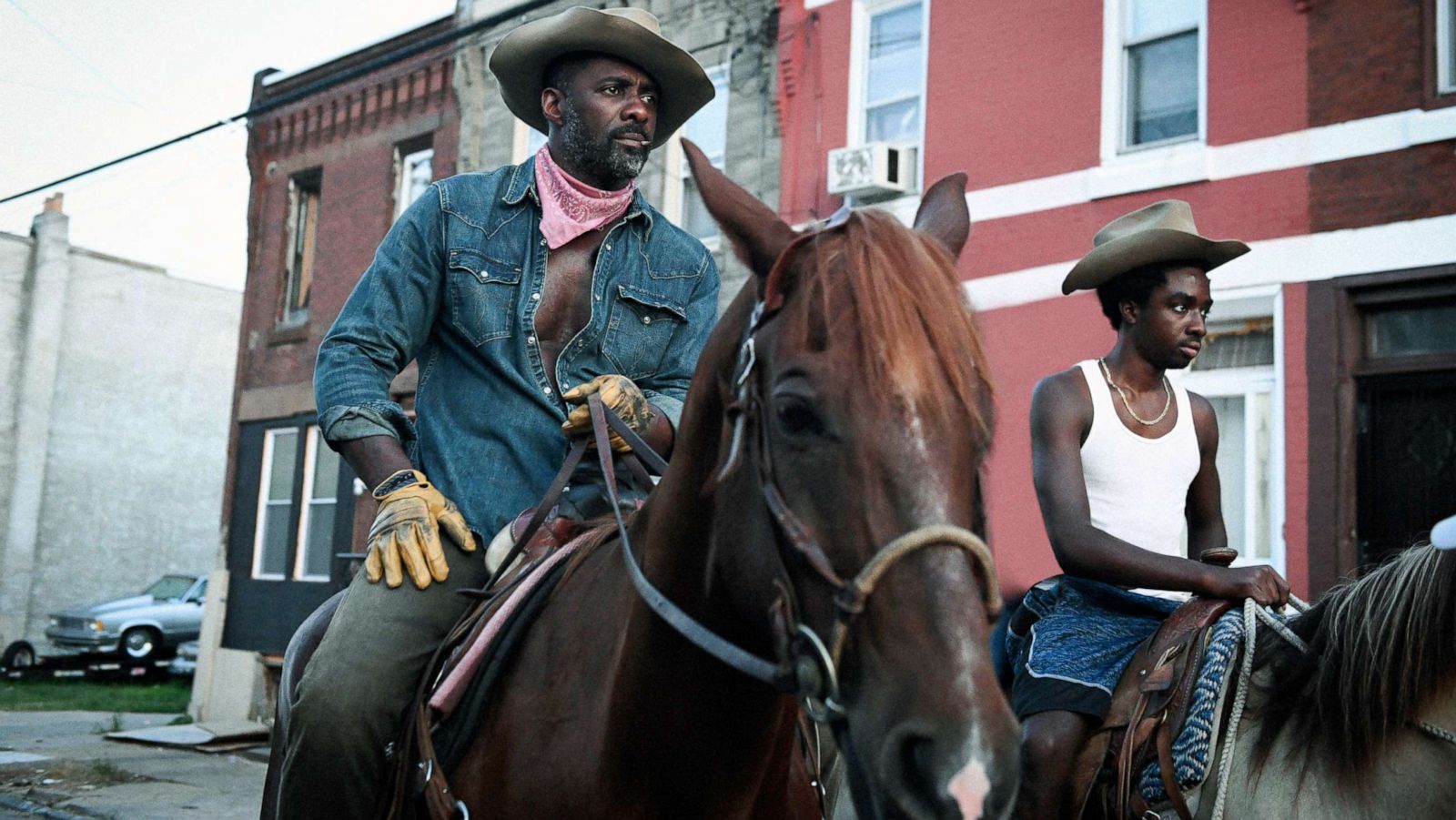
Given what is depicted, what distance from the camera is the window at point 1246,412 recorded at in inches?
344

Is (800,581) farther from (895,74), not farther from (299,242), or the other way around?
(299,242)

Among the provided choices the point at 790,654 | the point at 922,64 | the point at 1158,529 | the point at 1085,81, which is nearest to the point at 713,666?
the point at 790,654

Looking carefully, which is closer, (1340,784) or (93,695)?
(1340,784)

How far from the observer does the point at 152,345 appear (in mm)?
29875

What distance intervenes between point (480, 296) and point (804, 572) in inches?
61.8

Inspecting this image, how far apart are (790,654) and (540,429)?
4.78ft

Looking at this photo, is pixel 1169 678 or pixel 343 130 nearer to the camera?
pixel 1169 678

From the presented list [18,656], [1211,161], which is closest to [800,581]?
[1211,161]

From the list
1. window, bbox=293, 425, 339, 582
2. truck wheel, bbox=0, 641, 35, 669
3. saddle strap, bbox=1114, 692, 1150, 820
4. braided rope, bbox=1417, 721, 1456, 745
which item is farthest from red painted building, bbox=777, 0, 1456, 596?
truck wheel, bbox=0, 641, 35, 669

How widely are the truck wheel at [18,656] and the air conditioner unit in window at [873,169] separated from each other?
64.4 ft

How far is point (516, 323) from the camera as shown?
2986mm

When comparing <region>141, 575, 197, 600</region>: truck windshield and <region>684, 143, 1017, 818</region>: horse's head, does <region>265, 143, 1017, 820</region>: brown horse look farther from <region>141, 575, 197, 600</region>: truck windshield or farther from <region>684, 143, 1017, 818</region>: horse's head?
<region>141, 575, 197, 600</region>: truck windshield

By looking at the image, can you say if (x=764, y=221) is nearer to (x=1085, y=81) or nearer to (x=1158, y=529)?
(x=1158, y=529)

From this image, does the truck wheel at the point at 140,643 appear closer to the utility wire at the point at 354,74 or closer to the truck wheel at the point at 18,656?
the truck wheel at the point at 18,656
